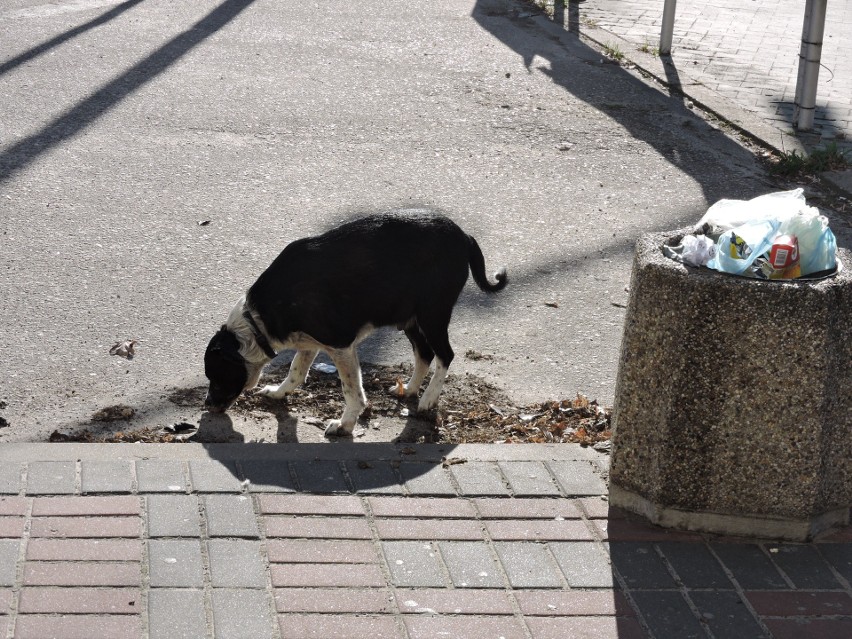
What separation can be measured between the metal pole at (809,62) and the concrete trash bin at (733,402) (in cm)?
538

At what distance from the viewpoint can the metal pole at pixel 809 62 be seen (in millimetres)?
8570

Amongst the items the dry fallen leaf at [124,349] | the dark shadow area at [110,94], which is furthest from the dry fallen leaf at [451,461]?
the dark shadow area at [110,94]

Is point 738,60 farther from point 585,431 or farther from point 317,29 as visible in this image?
point 585,431

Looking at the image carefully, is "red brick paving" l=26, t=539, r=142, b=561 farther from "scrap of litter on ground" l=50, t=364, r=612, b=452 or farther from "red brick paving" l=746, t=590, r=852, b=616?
"red brick paving" l=746, t=590, r=852, b=616

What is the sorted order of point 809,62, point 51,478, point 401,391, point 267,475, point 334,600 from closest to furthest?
point 334,600 → point 51,478 → point 267,475 → point 401,391 → point 809,62

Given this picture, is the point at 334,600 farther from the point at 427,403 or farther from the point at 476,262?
the point at 476,262

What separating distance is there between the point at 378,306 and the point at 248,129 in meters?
4.20

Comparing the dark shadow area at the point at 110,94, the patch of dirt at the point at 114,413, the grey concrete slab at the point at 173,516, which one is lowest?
the patch of dirt at the point at 114,413

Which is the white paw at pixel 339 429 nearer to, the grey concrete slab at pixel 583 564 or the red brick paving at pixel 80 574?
the grey concrete slab at pixel 583 564

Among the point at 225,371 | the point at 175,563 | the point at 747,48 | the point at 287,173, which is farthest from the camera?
the point at 747,48

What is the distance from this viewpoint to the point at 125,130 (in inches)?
323

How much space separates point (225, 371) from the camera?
4.52 meters

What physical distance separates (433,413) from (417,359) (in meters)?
0.26

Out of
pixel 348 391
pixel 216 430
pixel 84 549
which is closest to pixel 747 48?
pixel 348 391
